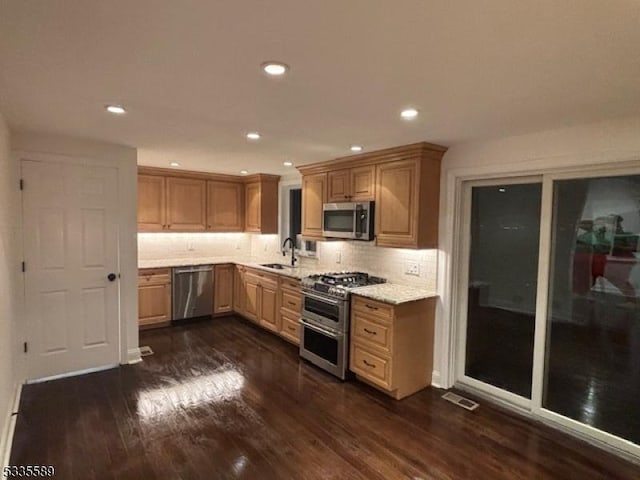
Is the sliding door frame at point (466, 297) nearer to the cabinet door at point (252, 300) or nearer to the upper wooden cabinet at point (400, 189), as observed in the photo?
the upper wooden cabinet at point (400, 189)

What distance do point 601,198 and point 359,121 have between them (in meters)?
1.93

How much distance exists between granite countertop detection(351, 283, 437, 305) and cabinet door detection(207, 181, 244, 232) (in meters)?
3.14

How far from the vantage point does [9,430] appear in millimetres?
2633

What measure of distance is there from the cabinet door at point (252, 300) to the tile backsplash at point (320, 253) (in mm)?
737

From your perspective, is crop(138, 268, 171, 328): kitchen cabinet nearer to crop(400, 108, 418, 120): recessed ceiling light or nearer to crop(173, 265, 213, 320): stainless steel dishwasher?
crop(173, 265, 213, 320): stainless steel dishwasher

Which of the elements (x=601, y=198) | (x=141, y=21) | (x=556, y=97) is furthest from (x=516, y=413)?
(x=141, y=21)

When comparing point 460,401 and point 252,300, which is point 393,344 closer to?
point 460,401

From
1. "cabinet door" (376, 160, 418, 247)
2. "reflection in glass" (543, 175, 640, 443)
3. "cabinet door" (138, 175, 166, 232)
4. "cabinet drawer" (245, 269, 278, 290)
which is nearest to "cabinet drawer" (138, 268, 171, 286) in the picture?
"cabinet door" (138, 175, 166, 232)

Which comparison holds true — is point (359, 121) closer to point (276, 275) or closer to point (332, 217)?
point (332, 217)

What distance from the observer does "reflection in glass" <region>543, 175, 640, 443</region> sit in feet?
8.79

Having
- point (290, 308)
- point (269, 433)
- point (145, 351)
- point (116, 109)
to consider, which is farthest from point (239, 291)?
point (116, 109)

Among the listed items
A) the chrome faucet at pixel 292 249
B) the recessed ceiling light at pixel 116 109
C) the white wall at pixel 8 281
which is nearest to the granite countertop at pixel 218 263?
the chrome faucet at pixel 292 249

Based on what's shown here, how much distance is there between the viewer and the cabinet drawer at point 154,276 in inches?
201

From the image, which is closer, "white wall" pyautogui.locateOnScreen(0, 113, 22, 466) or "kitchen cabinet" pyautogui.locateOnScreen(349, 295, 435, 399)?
"white wall" pyautogui.locateOnScreen(0, 113, 22, 466)
